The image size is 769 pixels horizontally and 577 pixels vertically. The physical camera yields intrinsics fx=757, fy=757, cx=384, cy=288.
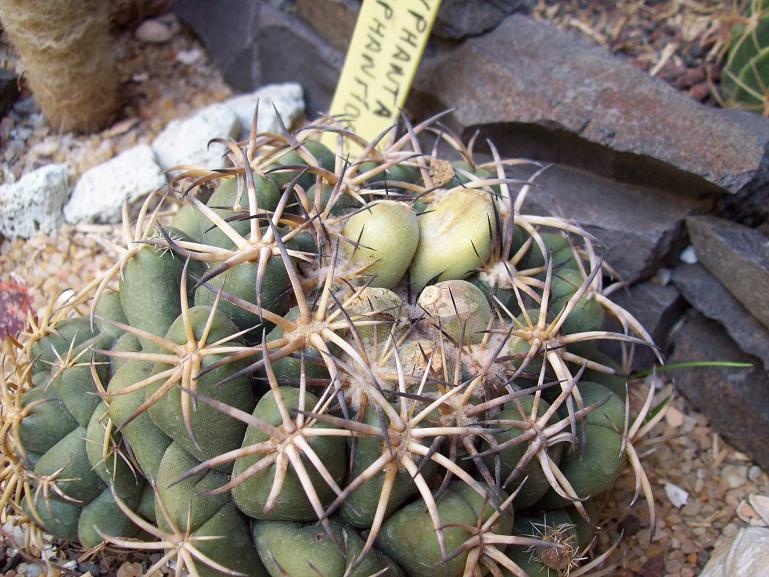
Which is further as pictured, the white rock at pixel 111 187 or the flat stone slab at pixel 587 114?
the white rock at pixel 111 187

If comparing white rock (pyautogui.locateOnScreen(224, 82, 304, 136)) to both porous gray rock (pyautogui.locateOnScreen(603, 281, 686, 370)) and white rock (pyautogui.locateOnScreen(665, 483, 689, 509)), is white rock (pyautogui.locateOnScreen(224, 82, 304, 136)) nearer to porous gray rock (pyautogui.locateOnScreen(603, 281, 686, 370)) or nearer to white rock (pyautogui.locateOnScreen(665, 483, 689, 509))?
porous gray rock (pyautogui.locateOnScreen(603, 281, 686, 370))

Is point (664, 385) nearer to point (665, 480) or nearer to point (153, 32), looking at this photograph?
point (665, 480)

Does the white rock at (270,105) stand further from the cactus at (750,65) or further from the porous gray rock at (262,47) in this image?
the cactus at (750,65)

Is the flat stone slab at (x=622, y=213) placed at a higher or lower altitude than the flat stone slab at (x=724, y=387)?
higher

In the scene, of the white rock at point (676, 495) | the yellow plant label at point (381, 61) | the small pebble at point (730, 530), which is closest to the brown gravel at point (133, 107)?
the yellow plant label at point (381, 61)

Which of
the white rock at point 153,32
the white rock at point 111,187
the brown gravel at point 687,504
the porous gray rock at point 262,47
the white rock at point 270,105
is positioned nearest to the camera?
the brown gravel at point 687,504

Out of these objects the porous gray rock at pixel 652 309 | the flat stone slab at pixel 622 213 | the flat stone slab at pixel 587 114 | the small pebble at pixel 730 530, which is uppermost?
the flat stone slab at pixel 587 114

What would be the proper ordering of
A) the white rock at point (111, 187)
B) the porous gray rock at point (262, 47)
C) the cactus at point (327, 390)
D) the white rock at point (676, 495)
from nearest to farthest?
the cactus at point (327, 390)
the white rock at point (676, 495)
the white rock at point (111, 187)
the porous gray rock at point (262, 47)

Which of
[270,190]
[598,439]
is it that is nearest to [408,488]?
[598,439]
